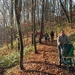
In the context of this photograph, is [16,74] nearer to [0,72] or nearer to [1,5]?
[0,72]

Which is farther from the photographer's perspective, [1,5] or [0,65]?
[1,5]

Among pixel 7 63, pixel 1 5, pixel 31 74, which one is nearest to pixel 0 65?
pixel 7 63

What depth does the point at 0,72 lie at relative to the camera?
574 inches

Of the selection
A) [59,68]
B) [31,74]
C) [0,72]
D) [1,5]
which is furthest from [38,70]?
[1,5]

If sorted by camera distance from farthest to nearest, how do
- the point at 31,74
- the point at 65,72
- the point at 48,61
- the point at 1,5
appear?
the point at 1,5
the point at 48,61
the point at 31,74
the point at 65,72

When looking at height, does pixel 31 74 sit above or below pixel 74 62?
below

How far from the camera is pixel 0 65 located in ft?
53.2

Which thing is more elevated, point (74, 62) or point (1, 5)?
point (1, 5)

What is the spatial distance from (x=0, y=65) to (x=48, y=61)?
4909 millimetres

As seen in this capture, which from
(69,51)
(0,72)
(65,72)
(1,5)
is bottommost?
(0,72)

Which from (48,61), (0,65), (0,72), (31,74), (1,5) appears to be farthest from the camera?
(1,5)

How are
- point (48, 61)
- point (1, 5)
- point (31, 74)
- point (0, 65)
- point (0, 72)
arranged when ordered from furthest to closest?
point (1, 5) → point (0, 65) → point (0, 72) → point (48, 61) → point (31, 74)

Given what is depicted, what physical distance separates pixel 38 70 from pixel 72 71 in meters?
2.18

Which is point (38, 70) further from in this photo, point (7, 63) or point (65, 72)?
point (7, 63)
